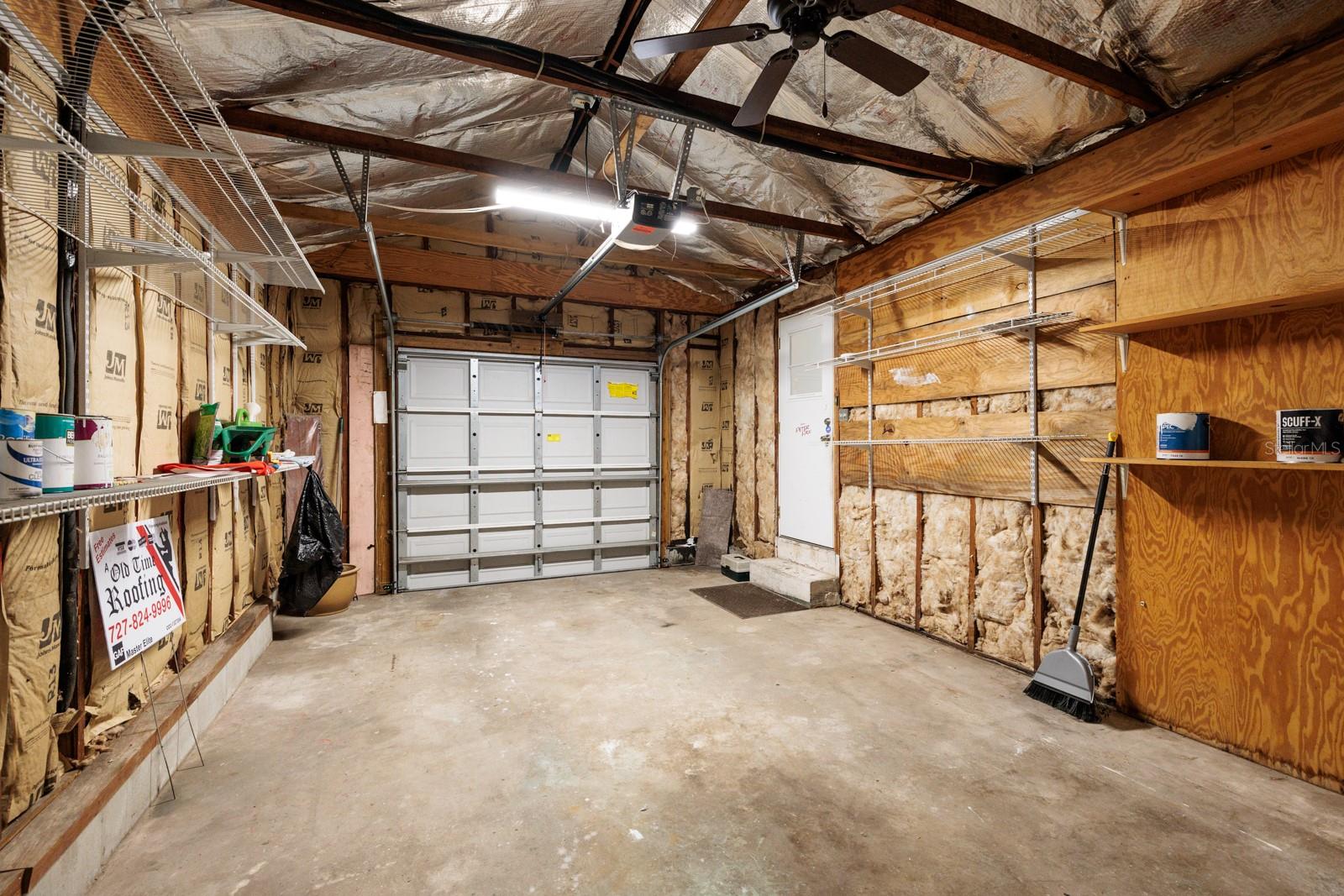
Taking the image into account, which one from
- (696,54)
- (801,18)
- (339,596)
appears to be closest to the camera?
(801,18)

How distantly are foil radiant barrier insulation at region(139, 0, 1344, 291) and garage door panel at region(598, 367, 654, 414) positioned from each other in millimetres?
2369

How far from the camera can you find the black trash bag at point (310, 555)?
382 centimetres

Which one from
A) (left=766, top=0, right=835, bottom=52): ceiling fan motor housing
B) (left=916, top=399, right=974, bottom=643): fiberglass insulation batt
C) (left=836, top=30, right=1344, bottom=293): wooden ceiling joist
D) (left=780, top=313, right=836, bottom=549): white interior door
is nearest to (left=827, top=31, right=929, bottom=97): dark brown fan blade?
(left=766, top=0, right=835, bottom=52): ceiling fan motor housing

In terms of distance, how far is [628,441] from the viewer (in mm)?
5996

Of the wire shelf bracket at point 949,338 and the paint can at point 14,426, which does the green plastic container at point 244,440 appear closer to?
the paint can at point 14,426

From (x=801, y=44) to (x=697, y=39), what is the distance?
32cm

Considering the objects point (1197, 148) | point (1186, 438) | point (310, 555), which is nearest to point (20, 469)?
point (310, 555)

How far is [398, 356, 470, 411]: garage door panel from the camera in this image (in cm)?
515

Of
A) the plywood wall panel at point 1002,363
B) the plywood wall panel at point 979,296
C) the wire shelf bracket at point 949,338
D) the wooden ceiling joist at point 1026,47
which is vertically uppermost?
the wooden ceiling joist at point 1026,47

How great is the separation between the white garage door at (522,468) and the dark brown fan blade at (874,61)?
420 centimetres

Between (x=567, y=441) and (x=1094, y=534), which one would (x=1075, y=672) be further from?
(x=567, y=441)

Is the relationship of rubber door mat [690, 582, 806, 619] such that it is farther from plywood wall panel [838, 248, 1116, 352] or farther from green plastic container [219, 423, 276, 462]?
green plastic container [219, 423, 276, 462]

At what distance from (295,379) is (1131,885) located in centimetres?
579

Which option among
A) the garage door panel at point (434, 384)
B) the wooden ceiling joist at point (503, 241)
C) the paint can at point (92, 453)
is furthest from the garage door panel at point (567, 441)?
the paint can at point (92, 453)
